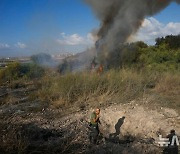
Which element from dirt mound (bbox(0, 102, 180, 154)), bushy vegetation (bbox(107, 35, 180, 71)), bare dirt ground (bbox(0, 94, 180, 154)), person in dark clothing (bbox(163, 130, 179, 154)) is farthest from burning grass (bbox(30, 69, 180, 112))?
bushy vegetation (bbox(107, 35, 180, 71))

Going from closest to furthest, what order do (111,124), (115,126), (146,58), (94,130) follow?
(94,130), (115,126), (111,124), (146,58)

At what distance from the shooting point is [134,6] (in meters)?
18.0

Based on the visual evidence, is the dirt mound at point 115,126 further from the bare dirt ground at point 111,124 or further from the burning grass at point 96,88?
the burning grass at point 96,88

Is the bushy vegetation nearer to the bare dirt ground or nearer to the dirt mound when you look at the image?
the bare dirt ground

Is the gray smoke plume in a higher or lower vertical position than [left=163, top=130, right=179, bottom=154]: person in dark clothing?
higher

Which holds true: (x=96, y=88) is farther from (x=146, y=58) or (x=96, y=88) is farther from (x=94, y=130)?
(x=146, y=58)

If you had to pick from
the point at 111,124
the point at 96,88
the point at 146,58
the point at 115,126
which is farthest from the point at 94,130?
the point at 146,58

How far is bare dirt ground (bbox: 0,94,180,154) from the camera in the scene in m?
10.6

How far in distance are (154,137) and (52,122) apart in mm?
4116

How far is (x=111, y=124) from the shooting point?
13719 mm

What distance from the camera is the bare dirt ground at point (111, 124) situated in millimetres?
10641

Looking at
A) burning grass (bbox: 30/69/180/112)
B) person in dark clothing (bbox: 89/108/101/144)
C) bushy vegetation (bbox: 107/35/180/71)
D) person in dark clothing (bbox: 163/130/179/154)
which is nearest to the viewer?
person in dark clothing (bbox: 163/130/179/154)

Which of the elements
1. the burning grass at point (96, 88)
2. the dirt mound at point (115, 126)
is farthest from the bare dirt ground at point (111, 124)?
the burning grass at point (96, 88)

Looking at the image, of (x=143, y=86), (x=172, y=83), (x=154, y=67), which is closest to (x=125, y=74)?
(x=143, y=86)
